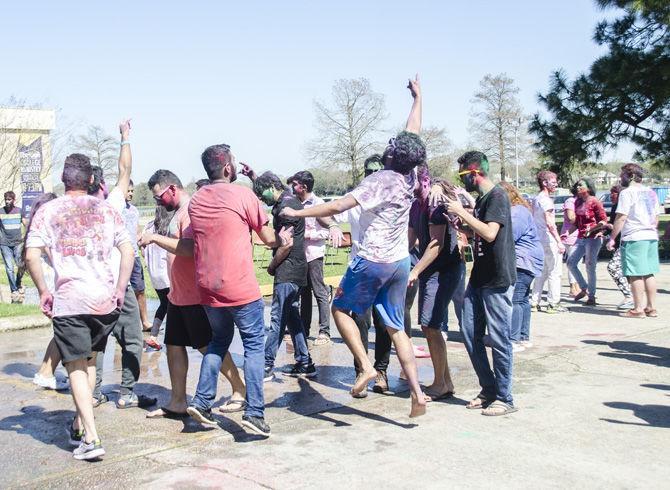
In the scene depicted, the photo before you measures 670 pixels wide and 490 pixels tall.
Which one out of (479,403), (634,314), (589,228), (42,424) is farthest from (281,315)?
(589,228)

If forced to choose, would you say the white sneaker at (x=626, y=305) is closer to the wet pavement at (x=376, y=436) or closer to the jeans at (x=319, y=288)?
the wet pavement at (x=376, y=436)

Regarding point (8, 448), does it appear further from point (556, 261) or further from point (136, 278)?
point (556, 261)

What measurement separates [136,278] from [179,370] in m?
3.57

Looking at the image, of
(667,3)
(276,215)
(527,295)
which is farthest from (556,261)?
(667,3)

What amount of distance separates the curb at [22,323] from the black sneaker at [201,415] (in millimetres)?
5654

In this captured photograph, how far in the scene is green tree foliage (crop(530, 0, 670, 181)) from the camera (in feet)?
60.3

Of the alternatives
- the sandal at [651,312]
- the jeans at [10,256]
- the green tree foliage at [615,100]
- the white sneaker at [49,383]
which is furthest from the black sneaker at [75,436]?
the green tree foliage at [615,100]

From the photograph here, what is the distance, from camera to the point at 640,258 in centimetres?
1002

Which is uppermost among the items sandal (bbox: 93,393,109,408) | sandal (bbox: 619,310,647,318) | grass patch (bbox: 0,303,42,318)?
grass patch (bbox: 0,303,42,318)

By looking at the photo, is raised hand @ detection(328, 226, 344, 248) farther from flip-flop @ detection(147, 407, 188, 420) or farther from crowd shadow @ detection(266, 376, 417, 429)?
flip-flop @ detection(147, 407, 188, 420)

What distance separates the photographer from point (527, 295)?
806 centimetres

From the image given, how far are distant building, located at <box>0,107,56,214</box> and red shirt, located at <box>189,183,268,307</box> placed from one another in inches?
434

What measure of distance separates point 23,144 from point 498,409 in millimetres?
16800

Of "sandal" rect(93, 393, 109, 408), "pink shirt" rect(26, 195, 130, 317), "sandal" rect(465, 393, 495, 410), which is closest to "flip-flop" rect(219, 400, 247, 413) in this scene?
"sandal" rect(93, 393, 109, 408)
